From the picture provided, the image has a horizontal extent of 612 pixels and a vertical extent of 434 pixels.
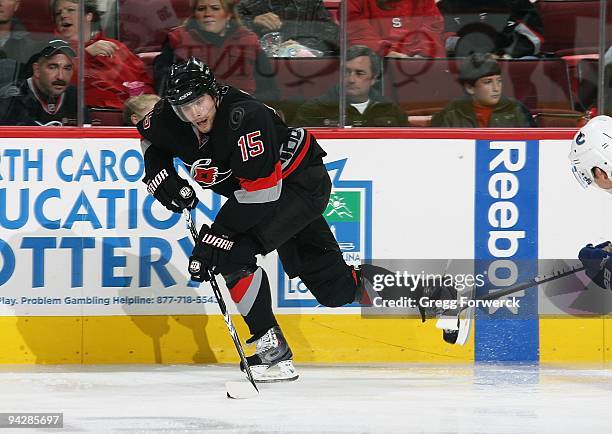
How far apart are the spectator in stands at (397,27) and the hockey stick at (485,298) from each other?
104 centimetres

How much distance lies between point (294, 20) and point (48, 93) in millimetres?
1075

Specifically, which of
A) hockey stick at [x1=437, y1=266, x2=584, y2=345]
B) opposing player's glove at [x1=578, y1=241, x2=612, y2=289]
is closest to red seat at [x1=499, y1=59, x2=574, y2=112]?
opposing player's glove at [x1=578, y1=241, x2=612, y2=289]

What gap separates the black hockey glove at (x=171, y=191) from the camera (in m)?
5.09

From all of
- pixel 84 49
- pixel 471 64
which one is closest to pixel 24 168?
pixel 84 49

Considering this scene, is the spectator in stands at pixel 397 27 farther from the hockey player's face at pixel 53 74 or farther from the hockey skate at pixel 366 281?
the hockey player's face at pixel 53 74

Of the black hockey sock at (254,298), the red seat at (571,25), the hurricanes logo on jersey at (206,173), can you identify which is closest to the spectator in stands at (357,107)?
the hurricanes logo on jersey at (206,173)

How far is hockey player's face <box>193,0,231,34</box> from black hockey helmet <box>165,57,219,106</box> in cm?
71

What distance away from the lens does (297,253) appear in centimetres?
552

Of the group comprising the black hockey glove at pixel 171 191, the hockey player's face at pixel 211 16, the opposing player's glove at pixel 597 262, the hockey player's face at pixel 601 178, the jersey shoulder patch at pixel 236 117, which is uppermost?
the hockey player's face at pixel 211 16

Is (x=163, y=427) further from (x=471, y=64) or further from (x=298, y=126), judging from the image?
(x=471, y=64)

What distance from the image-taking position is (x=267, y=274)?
570cm

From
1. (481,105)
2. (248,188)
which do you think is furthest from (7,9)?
(481,105)

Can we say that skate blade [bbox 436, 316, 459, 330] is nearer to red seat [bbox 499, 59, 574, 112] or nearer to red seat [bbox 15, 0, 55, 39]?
red seat [bbox 499, 59, 574, 112]

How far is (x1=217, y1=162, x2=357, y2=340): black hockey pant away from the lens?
5.17 metres
